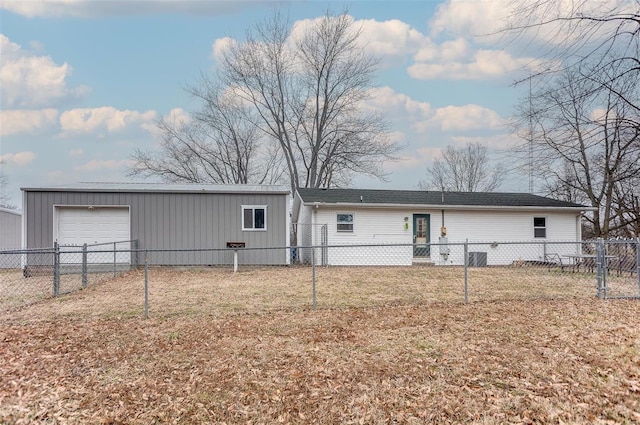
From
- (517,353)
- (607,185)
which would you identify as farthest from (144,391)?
(607,185)

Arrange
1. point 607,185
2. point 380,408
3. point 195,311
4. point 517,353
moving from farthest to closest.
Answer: point 607,185 < point 195,311 < point 517,353 < point 380,408

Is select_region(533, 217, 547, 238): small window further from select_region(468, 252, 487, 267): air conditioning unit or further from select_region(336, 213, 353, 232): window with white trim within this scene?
select_region(336, 213, 353, 232): window with white trim

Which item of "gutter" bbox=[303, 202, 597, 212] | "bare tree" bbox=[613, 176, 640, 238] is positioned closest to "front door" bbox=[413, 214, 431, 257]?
"gutter" bbox=[303, 202, 597, 212]

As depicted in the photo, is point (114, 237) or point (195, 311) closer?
point (195, 311)

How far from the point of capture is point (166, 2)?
37.8 feet

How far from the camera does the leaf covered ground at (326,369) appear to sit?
355 centimetres

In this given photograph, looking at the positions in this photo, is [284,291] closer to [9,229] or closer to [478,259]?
[478,259]

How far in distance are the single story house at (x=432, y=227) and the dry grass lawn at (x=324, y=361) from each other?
7.63 m

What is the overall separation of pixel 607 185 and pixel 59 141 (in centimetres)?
2655

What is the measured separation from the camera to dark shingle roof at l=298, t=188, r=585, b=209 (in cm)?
1627

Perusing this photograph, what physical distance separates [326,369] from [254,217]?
10.7 metres

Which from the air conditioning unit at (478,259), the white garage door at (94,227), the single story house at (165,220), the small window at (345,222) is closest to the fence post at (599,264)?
the air conditioning unit at (478,259)

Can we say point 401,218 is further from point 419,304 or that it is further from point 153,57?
point 153,57

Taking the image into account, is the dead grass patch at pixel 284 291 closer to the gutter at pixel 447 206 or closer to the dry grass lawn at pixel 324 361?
the dry grass lawn at pixel 324 361
